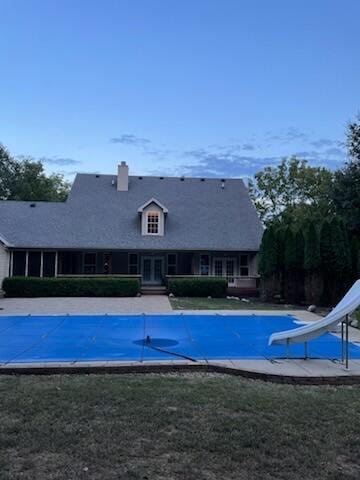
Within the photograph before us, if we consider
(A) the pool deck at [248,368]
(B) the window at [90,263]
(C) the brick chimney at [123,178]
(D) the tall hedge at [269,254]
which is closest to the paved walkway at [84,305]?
(B) the window at [90,263]

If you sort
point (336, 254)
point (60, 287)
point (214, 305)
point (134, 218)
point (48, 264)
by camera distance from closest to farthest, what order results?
point (214, 305)
point (336, 254)
point (60, 287)
point (48, 264)
point (134, 218)

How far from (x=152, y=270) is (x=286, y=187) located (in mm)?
21655

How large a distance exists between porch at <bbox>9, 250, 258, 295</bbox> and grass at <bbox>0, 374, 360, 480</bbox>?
18.6 m

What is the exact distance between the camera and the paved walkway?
1666 cm

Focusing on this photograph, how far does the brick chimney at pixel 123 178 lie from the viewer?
28.9 m

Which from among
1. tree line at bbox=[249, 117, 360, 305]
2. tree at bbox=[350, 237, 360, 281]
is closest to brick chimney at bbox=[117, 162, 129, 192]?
tree line at bbox=[249, 117, 360, 305]

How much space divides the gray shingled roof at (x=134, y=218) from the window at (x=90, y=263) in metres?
1.75

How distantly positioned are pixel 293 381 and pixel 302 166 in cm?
3709

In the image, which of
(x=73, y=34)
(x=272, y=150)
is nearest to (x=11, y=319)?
(x=73, y=34)

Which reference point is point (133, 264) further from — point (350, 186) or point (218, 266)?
point (350, 186)

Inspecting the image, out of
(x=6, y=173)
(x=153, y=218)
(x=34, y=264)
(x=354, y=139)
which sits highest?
(x=6, y=173)

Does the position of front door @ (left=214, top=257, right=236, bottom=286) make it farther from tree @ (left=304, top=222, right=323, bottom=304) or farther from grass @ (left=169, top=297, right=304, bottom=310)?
tree @ (left=304, top=222, right=323, bottom=304)

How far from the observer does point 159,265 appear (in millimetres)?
26766

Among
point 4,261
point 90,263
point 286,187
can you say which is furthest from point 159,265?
point 286,187
